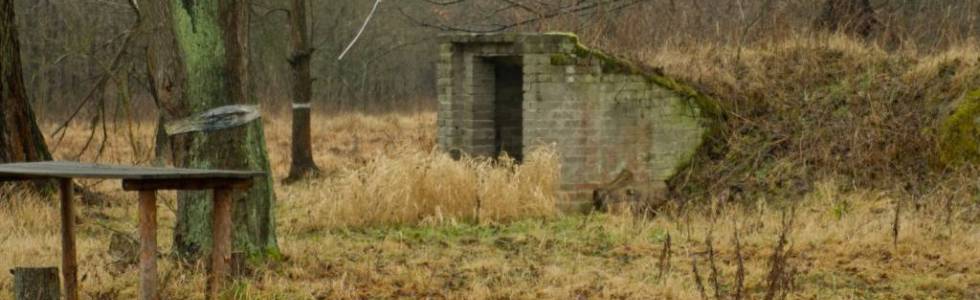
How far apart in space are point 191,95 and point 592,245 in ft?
11.9

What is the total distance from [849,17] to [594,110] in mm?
6230

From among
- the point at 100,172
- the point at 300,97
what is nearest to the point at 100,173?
the point at 100,172

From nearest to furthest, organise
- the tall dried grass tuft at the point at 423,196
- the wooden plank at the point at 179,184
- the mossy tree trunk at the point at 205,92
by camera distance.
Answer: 1. the wooden plank at the point at 179,184
2. the mossy tree trunk at the point at 205,92
3. the tall dried grass tuft at the point at 423,196

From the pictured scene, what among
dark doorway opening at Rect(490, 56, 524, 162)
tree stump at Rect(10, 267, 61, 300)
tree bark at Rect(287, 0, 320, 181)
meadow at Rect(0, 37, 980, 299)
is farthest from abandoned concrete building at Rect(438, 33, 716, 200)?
tree stump at Rect(10, 267, 61, 300)

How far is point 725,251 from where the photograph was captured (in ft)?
31.2

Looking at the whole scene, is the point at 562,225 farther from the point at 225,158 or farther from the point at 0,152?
the point at 0,152

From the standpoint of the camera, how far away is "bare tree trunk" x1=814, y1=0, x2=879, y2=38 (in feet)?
56.5

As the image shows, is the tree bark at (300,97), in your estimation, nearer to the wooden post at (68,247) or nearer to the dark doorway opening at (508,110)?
A: the dark doorway opening at (508,110)

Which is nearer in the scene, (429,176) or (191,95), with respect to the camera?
(191,95)

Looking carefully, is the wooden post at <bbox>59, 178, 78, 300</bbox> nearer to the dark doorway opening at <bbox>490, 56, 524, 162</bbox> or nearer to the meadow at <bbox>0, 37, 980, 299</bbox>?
the meadow at <bbox>0, 37, 980, 299</bbox>

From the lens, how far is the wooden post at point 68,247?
6.42 metres


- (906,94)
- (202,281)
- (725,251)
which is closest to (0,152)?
(202,281)

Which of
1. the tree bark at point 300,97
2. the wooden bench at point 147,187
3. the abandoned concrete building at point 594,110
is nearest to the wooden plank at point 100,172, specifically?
the wooden bench at point 147,187

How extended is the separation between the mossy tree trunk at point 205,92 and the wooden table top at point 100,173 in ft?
6.17
